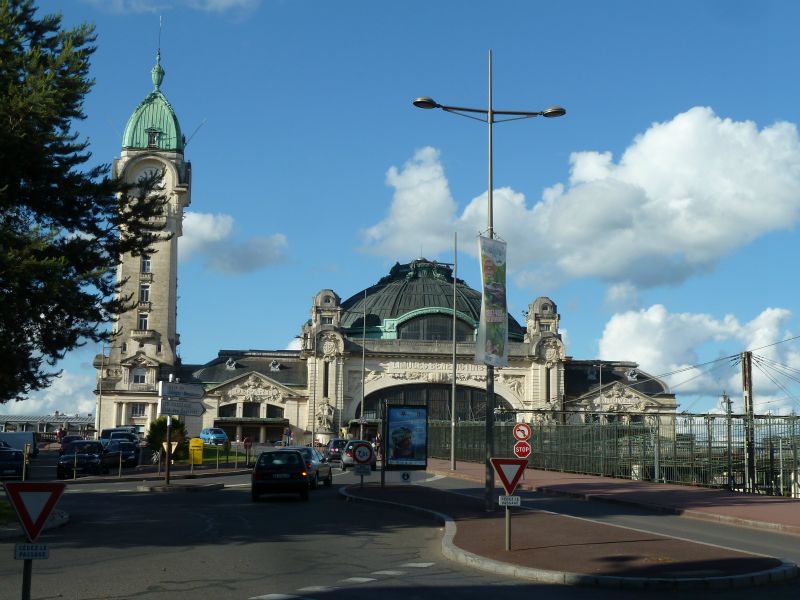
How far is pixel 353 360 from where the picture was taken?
330 ft

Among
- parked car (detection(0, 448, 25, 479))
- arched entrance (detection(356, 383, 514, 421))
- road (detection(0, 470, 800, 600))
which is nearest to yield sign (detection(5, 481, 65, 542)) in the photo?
road (detection(0, 470, 800, 600))

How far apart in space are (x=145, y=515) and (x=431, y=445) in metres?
47.3

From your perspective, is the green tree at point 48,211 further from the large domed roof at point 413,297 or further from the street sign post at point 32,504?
the large domed roof at point 413,297

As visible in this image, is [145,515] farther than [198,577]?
Yes

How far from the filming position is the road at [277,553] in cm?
1214

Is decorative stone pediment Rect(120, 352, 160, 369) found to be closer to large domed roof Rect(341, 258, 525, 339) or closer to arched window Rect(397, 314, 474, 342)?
large domed roof Rect(341, 258, 525, 339)

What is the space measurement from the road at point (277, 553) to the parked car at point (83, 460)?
16.3 m

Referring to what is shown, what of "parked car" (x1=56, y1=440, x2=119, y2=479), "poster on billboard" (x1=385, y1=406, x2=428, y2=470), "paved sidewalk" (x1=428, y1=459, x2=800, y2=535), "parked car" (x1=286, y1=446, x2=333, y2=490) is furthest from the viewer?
"parked car" (x1=56, y1=440, x2=119, y2=479)

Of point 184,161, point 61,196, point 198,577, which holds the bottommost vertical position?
point 198,577

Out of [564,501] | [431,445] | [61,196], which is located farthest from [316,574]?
[431,445]

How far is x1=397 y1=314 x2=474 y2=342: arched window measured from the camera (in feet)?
350

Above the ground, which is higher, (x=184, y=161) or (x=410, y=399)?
(x=184, y=161)

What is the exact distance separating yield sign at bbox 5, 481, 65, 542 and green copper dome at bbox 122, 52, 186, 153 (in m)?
90.1

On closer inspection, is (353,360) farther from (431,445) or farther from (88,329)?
(88,329)
